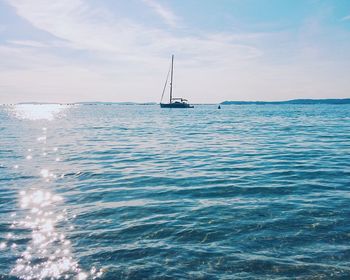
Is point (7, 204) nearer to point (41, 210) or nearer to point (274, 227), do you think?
Result: point (41, 210)

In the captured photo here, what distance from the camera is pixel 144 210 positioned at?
9797 mm

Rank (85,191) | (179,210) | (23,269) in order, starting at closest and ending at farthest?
(23,269) → (179,210) → (85,191)

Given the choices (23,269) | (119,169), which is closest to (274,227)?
(23,269)

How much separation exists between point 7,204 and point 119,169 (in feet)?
20.6

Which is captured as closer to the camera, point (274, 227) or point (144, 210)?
point (274, 227)

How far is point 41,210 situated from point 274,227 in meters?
6.89

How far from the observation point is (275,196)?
10953 millimetres

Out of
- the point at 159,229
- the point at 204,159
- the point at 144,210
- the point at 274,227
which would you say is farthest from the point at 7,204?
the point at 204,159

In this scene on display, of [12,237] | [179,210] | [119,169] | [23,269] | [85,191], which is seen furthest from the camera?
[119,169]

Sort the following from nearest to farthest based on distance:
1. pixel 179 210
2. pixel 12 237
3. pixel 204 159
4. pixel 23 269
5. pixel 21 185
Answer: pixel 23 269, pixel 12 237, pixel 179 210, pixel 21 185, pixel 204 159

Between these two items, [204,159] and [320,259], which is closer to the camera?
[320,259]

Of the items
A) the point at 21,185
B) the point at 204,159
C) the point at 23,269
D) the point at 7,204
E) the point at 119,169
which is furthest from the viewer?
the point at 204,159

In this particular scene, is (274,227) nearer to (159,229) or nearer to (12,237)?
(159,229)

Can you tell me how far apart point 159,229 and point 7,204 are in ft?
18.4
